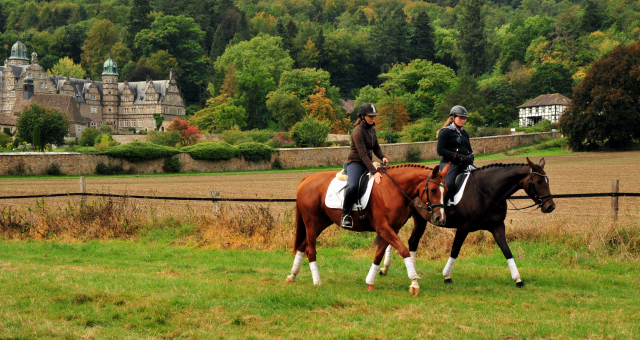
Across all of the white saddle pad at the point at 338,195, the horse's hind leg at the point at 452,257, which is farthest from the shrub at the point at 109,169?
the horse's hind leg at the point at 452,257

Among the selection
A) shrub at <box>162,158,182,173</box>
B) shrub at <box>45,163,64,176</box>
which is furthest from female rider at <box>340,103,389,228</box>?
shrub at <box>162,158,182,173</box>

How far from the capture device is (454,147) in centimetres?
1081

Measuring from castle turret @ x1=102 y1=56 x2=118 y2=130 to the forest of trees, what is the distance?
8033 millimetres

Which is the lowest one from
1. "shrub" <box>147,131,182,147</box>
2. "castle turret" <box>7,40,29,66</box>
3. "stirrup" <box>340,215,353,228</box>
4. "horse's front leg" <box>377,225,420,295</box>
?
"horse's front leg" <box>377,225,420,295</box>

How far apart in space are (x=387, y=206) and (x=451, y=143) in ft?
6.28

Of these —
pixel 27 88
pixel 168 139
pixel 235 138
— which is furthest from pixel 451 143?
pixel 27 88

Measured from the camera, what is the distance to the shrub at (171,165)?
5275 cm

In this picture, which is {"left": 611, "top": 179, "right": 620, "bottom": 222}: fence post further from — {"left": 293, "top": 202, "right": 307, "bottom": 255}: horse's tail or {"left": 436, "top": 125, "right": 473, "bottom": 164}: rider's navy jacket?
{"left": 293, "top": 202, "right": 307, "bottom": 255}: horse's tail

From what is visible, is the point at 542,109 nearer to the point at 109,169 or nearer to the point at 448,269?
the point at 109,169

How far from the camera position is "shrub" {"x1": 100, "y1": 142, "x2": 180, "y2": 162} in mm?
50500

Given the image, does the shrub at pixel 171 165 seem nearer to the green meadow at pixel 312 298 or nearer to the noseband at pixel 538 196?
the green meadow at pixel 312 298

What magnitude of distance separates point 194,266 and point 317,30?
14188cm

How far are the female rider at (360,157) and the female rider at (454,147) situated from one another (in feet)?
4.22

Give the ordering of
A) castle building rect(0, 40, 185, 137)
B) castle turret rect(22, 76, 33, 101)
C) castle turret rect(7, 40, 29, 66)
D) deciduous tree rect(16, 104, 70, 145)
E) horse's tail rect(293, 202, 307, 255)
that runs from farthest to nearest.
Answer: castle turret rect(7, 40, 29, 66) < castle building rect(0, 40, 185, 137) < castle turret rect(22, 76, 33, 101) < deciduous tree rect(16, 104, 70, 145) < horse's tail rect(293, 202, 307, 255)
